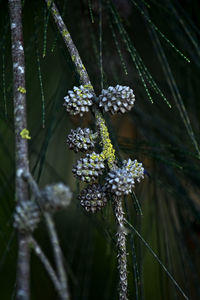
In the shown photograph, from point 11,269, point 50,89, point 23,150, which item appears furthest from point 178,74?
point 11,269

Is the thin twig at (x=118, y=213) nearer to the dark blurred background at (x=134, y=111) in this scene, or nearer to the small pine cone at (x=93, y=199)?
the small pine cone at (x=93, y=199)

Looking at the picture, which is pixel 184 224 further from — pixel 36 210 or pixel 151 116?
pixel 36 210

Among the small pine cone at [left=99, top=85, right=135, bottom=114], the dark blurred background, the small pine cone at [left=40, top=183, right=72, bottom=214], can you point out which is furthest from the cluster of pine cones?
the dark blurred background

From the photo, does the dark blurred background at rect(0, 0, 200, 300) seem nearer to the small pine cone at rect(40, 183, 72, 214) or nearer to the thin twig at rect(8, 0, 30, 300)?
the thin twig at rect(8, 0, 30, 300)

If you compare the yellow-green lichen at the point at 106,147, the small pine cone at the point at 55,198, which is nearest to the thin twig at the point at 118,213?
the yellow-green lichen at the point at 106,147

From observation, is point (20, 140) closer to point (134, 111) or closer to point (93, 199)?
point (93, 199)
